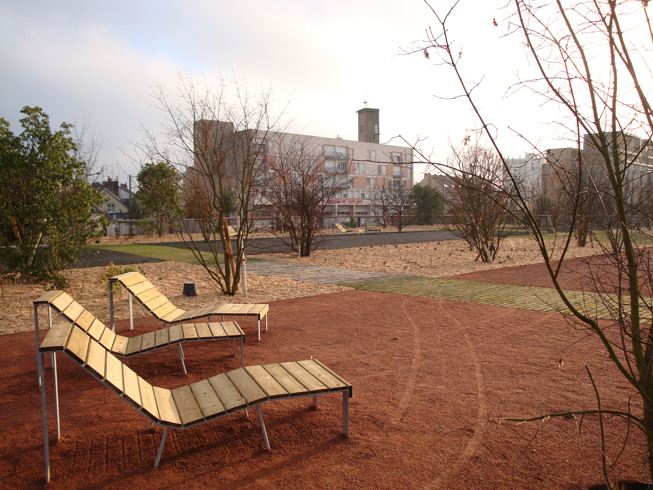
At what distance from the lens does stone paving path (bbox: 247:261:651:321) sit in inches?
306

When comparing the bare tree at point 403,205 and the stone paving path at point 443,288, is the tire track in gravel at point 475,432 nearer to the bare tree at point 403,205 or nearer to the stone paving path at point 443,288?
the stone paving path at point 443,288

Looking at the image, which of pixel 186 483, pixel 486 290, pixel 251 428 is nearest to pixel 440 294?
pixel 486 290

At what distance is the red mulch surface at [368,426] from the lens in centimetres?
280

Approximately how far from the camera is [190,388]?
11.4ft

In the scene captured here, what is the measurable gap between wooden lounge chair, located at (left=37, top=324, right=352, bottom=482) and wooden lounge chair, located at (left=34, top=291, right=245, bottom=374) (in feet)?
2.94

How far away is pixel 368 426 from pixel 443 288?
260 inches

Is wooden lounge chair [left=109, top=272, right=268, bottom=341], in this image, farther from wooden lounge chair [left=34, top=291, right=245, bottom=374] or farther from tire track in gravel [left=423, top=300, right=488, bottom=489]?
tire track in gravel [left=423, top=300, right=488, bottom=489]

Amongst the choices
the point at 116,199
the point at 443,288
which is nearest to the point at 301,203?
the point at 443,288

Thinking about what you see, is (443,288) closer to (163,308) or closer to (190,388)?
(163,308)

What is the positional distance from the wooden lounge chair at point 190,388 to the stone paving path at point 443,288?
4168 mm

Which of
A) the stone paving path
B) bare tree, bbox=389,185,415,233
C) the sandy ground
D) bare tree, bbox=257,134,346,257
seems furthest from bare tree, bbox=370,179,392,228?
the stone paving path

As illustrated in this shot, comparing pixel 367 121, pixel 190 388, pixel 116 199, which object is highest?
pixel 367 121

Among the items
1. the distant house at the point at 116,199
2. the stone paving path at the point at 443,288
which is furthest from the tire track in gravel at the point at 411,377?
the distant house at the point at 116,199

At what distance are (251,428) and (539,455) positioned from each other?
78.8 inches
